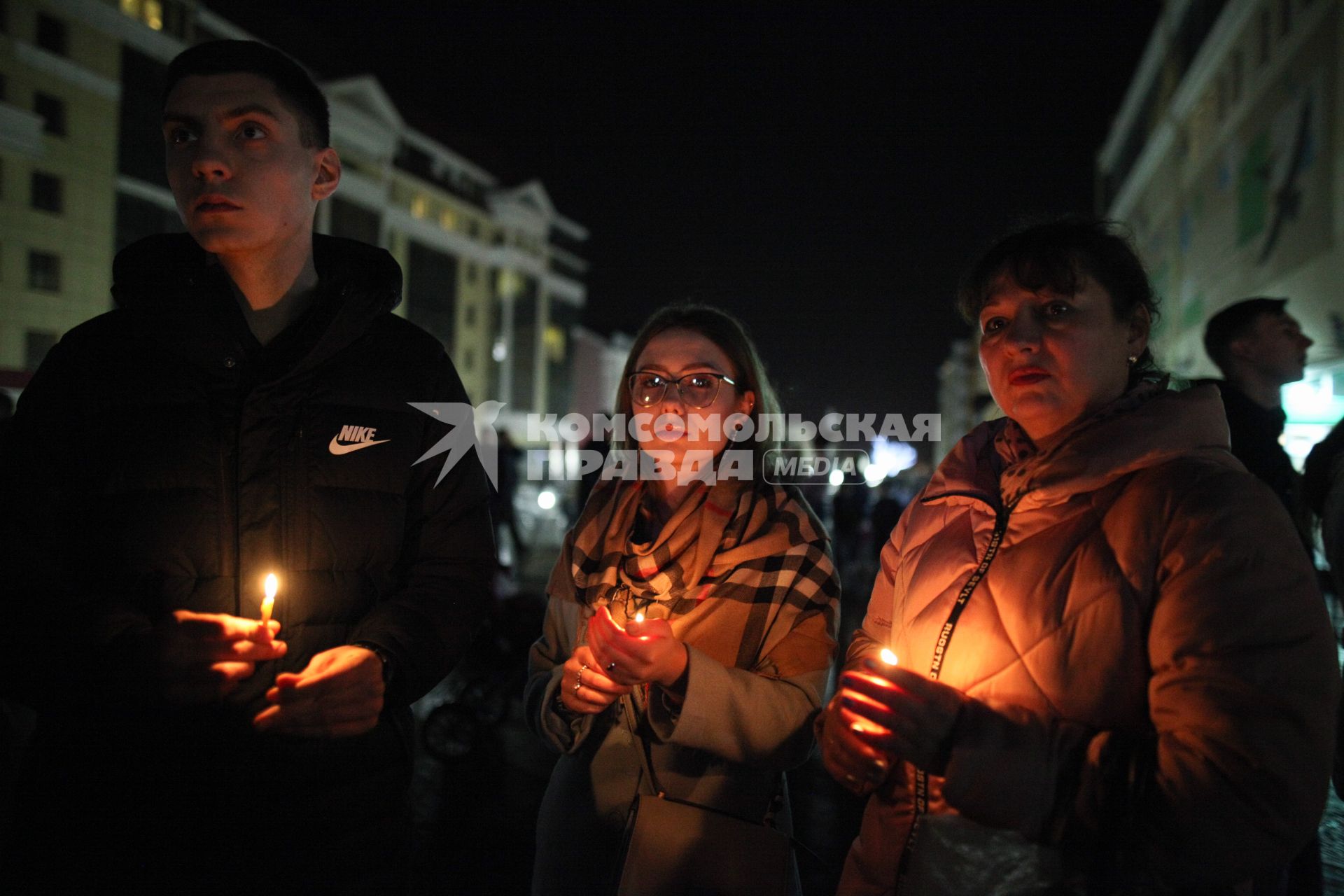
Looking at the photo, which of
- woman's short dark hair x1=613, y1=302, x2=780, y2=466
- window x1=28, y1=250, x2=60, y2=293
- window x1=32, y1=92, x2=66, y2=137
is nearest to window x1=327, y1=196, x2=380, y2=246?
window x1=32, y1=92, x2=66, y2=137

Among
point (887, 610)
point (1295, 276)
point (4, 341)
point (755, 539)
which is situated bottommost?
point (887, 610)

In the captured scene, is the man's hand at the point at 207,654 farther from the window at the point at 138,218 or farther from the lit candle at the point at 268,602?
the window at the point at 138,218

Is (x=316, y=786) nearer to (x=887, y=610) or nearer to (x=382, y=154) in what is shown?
(x=887, y=610)

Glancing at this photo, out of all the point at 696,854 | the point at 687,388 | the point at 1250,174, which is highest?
the point at 1250,174

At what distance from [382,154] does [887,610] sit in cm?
4656

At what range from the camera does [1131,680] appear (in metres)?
1.52

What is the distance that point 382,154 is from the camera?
42.8 m

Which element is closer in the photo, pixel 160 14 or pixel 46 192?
pixel 46 192

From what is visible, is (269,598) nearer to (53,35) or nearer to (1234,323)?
(1234,323)

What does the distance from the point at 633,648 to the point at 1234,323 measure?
354 cm

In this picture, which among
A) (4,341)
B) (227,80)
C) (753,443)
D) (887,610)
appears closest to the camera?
(227,80)

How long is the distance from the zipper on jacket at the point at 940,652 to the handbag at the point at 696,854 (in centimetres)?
38

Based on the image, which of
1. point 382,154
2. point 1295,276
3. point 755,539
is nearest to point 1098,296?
point 755,539

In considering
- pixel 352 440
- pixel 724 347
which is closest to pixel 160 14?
pixel 724 347
